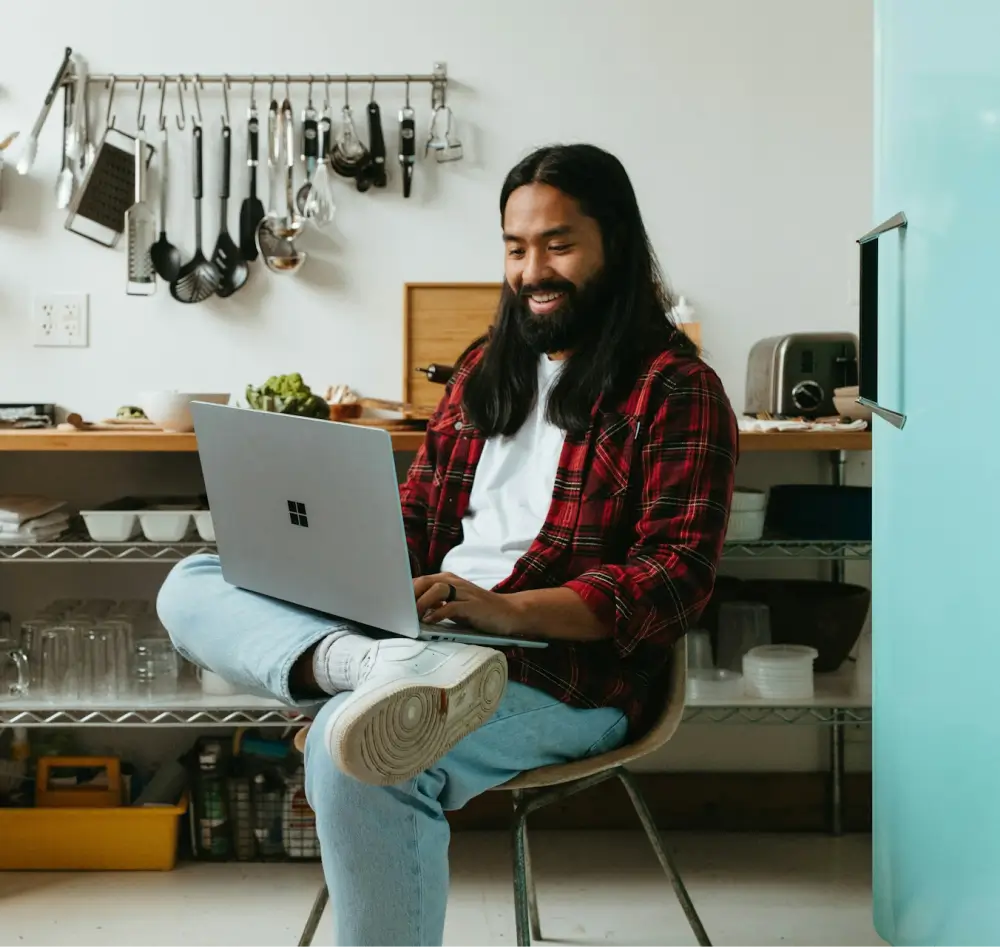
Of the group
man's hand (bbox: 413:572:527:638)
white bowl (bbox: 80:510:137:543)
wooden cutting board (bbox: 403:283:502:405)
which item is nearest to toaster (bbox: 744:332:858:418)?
wooden cutting board (bbox: 403:283:502:405)

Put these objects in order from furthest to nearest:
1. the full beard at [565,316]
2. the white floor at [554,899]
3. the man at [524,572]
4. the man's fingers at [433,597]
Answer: the white floor at [554,899] < the full beard at [565,316] < the man's fingers at [433,597] < the man at [524,572]

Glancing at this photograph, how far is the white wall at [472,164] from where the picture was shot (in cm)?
240

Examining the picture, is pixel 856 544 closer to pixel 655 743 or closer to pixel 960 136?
pixel 655 743

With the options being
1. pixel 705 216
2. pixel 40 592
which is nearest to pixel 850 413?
pixel 705 216

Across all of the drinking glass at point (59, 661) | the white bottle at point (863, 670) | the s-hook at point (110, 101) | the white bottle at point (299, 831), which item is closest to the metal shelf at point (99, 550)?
the drinking glass at point (59, 661)

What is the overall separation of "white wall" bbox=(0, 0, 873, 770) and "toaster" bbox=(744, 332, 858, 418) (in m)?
0.23

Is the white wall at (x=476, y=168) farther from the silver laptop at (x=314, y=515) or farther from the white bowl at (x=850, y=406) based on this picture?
the silver laptop at (x=314, y=515)

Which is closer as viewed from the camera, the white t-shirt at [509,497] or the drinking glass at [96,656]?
the white t-shirt at [509,497]

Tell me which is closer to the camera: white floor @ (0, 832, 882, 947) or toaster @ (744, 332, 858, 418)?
white floor @ (0, 832, 882, 947)

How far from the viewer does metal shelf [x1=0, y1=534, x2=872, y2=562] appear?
2.12m

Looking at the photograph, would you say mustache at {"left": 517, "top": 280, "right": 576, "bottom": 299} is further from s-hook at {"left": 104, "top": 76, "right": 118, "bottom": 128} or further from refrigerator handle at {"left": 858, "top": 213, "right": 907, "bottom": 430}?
s-hook at {"left": 104, "top": 76, "right": 118, "bottom": 128}

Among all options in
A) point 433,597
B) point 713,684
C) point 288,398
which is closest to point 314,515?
point 433,597

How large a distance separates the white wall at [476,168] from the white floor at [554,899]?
2.98 feet

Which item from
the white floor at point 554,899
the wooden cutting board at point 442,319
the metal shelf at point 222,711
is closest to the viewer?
the white floor at point 554,899
